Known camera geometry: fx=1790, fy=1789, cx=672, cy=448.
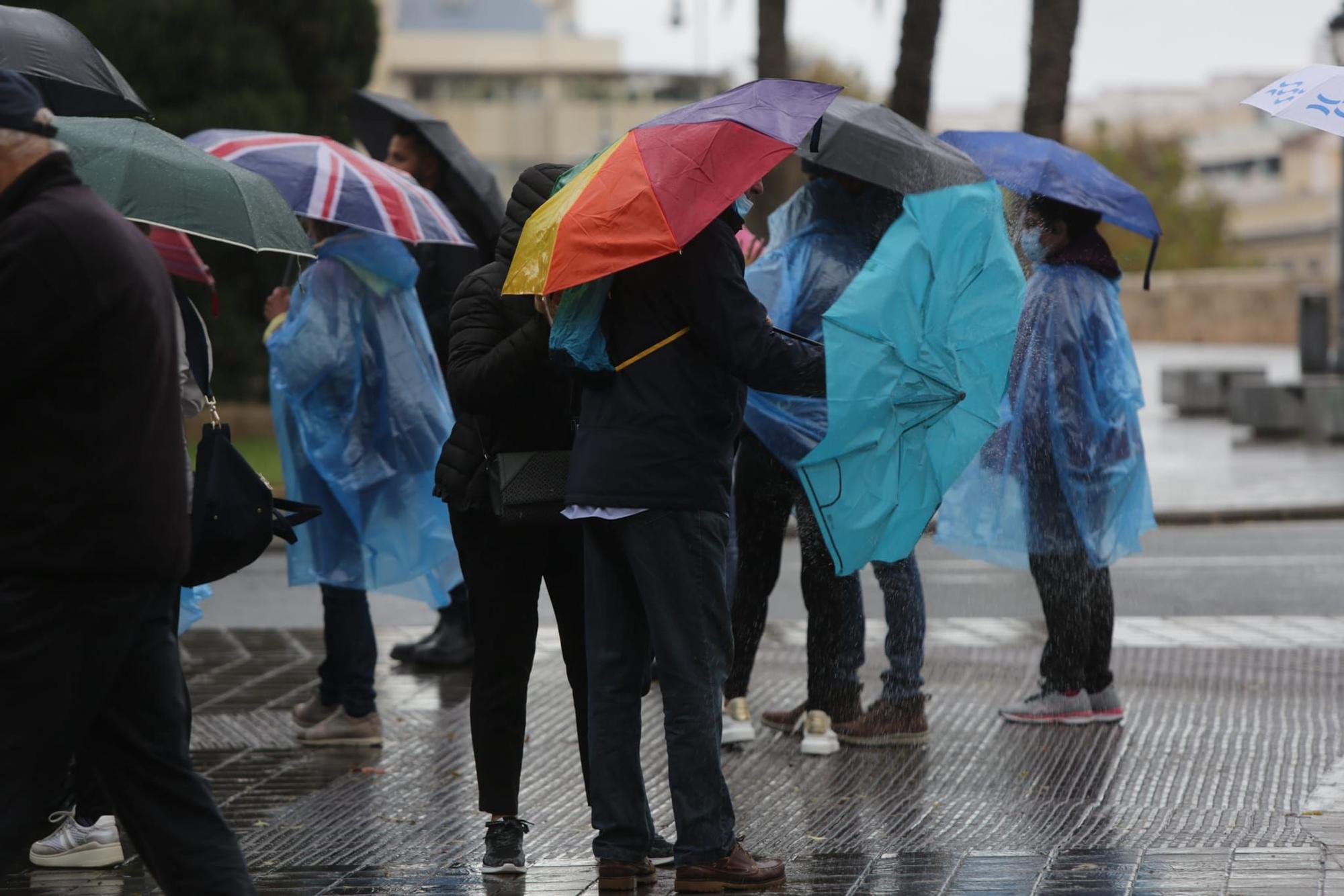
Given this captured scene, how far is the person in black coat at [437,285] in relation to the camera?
771cm

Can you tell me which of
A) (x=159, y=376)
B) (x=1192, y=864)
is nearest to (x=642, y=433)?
(x=159, y=376)

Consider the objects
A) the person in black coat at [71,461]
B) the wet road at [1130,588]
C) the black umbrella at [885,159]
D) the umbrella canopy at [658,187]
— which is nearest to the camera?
the person in black coat at [71,461]

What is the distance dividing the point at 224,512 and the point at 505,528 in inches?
30.2

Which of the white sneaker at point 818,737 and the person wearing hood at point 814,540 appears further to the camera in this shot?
the white sneaker at point 818,737

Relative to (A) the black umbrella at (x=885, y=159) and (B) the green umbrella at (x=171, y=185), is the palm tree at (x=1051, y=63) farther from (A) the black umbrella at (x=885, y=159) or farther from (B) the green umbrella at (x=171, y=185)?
(B) the green umbrella at (x=171, y=185)

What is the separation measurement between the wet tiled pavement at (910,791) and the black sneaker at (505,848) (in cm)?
6

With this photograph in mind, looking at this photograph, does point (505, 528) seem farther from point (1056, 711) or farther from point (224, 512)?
point (1056, 711)

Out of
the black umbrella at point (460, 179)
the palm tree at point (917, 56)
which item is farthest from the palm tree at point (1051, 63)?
the black umbrella at point (460, 179)

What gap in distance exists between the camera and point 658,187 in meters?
4.43

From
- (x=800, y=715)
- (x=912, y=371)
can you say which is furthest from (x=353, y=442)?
(x=912, y=371)

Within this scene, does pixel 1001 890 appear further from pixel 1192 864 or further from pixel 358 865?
pixel 358 865

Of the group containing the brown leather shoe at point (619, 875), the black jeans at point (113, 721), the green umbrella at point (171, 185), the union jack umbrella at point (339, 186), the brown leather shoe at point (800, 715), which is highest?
the green umbrella at point (171, 185)

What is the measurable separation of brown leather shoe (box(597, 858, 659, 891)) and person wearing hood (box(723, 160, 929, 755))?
1.67m

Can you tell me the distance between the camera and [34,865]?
5.21 metres
